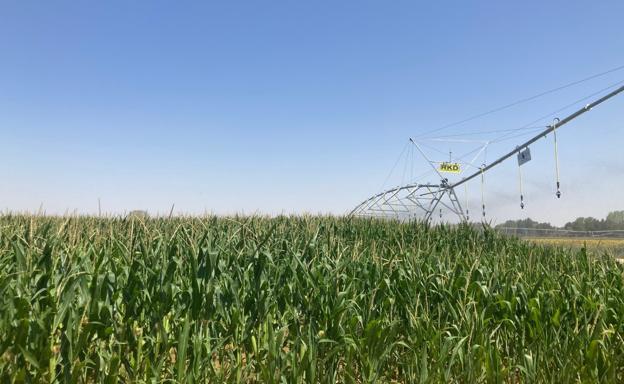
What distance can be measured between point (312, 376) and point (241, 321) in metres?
1.04

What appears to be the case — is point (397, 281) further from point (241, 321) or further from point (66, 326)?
point (66, 326)

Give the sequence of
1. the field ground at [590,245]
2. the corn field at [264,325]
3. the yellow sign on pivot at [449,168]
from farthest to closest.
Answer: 1. the yellow sign on pivot at [449,168]
2. the field ground at [590,245]
3. the corn field at [264,325]

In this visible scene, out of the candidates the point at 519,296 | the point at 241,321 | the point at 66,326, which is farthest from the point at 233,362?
the point at 519,296

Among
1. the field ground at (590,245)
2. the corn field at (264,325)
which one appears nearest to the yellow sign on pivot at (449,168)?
the field ground at (590,245)

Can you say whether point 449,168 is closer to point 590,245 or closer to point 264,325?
point 590,245

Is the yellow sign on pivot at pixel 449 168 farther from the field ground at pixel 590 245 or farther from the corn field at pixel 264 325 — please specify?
the corn field at pixel 264 325

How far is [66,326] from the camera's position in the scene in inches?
126

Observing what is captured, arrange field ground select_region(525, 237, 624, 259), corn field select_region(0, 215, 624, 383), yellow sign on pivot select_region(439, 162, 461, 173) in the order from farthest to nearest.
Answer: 1. yellow sign on pivot select_region(439, 162, 461, 173)
2. field ground select_region(525, 237, 624, 259)
3. corn field select_region(0, 215, 624, 383)

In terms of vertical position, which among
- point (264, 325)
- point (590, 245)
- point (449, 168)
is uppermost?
point (449, 168)

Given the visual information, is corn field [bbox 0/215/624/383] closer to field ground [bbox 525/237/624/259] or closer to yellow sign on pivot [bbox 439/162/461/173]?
field ground [bbox 525/237/624/259]

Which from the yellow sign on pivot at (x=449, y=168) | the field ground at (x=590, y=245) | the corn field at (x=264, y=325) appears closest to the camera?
the corn field at (x=264, y=325)

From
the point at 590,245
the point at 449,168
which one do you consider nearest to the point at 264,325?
the point at 590,245

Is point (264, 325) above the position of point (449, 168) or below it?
below

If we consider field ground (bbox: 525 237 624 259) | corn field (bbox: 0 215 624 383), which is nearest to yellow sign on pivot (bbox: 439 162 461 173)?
field ground (bbox: 525 237 624 259)
